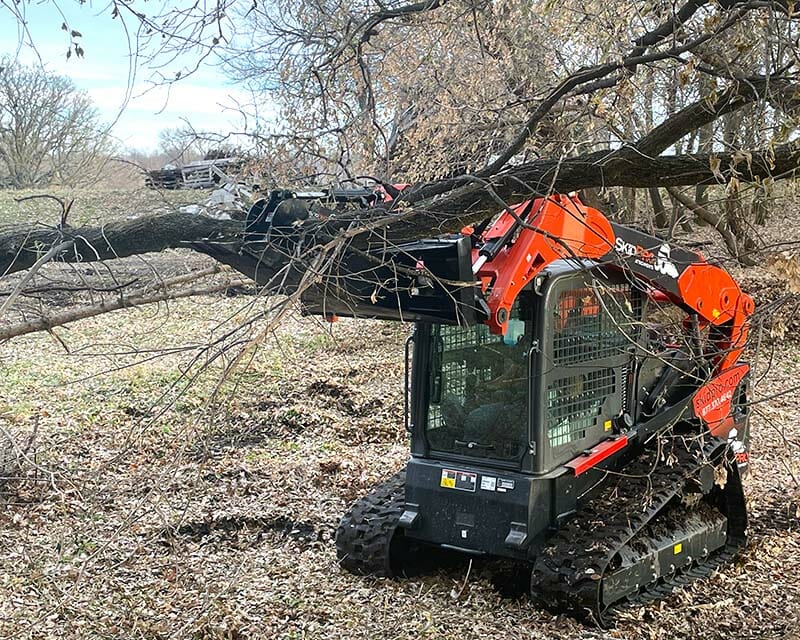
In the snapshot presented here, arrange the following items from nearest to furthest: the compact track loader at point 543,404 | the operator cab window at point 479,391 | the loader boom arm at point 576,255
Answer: the compact track loader at point 543,404, the loader boom arm at point 576,255, the operator cab window at point 479,391

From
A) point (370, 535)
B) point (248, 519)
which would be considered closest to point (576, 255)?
point (370, 535)

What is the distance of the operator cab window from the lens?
5.05 m

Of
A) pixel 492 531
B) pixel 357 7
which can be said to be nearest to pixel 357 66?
pixel 357 7

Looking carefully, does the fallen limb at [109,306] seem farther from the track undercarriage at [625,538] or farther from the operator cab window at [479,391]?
the track undercarriage at [625,538]

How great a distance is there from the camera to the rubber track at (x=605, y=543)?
15.5ft

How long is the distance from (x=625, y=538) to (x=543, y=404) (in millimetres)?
832

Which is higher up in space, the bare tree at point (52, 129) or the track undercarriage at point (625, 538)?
the bare tree at point (52, 129)

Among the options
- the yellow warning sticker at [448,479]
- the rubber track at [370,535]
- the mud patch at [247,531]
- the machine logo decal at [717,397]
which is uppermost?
the machine logo decal at [717,397]

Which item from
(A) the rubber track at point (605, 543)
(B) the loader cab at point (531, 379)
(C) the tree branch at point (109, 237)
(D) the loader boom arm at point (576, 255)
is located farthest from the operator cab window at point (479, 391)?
(C) the tree branch at point (109, 237)

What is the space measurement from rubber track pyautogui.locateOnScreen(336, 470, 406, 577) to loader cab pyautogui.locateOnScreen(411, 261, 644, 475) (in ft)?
1.65

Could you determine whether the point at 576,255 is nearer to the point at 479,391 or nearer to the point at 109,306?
the point at 479,391

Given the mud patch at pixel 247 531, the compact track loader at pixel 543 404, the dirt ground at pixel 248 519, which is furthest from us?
the mud patch at pixel 247 531

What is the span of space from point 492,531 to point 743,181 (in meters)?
2.23

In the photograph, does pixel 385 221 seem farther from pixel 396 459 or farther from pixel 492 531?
pixel 396 459
